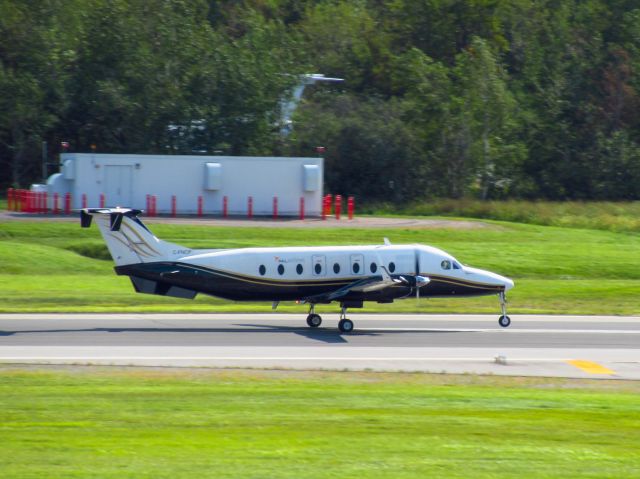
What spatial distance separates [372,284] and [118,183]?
25.4m

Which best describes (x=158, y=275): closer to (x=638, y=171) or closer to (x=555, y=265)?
(x=555, y=265)

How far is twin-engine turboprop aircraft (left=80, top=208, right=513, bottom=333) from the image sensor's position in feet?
88.0

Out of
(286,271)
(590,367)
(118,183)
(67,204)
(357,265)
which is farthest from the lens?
(118,183)

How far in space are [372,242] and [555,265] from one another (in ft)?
24.5

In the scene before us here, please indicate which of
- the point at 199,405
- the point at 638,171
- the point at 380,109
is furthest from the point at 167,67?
the point at 199,405

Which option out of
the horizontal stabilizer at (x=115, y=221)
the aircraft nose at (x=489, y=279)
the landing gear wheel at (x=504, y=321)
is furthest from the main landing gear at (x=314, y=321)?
the horizontal stabilizer at (x=115, y=221)

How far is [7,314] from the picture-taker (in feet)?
96.4

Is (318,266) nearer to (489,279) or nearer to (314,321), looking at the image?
(314,321)

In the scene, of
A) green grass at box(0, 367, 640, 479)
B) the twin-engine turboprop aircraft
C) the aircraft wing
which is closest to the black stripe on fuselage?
the twin-engine turboprop aircraft

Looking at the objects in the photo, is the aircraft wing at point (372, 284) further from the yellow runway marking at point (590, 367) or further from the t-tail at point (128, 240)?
the yellow runway marking at point (590, 367)

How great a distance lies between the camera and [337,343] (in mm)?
25078

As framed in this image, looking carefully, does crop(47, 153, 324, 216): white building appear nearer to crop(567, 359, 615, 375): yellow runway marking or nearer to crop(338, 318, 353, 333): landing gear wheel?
crop(338, 318, 353, 333): landing gear wheel

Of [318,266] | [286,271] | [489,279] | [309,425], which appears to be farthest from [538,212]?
[309,425]

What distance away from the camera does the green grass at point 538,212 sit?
52.3 m
